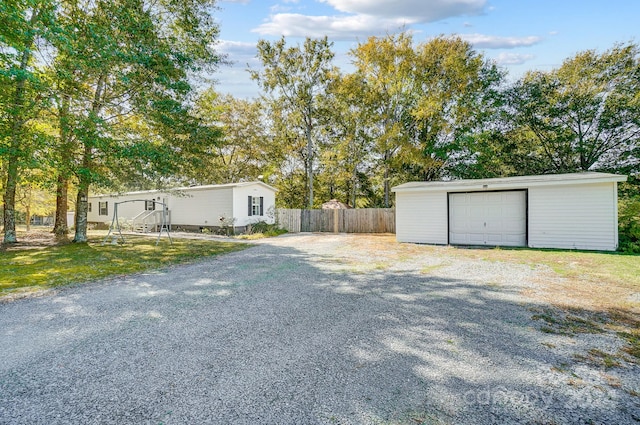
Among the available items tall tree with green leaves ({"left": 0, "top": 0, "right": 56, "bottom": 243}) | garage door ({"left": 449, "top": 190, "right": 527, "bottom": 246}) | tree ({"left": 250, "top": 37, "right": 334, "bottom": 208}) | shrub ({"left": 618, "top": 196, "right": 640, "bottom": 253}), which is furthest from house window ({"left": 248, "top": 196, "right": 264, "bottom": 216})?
shrub ({"left": 618, "top": 196, "right": 640, "bottom": 253})

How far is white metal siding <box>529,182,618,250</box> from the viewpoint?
9.38m

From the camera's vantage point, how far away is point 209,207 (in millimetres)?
16812

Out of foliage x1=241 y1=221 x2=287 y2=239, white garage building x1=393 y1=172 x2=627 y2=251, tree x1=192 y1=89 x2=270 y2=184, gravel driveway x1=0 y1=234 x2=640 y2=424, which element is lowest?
gravel driveway x1=0 y1=234 x2=640 y2=424

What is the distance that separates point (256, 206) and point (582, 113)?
20.8 meters

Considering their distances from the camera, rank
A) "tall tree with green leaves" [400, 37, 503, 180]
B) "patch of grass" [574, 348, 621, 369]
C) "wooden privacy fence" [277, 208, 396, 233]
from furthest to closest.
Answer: "tall tree with green leaves" [400, 37, 503, 180]
"wooden privacy fence" [277, 208, 396, 233]
"patch of grass" [574, 348, 621, 369]

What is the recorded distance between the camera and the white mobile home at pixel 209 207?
16.0m

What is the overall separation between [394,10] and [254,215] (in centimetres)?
1248

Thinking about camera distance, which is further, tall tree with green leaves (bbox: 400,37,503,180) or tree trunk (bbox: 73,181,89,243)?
tall tree with green leaves (bbox: 400,37,503,180)

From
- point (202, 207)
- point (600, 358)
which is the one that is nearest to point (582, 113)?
point (600, 358)

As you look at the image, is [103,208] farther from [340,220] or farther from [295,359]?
[295,359]

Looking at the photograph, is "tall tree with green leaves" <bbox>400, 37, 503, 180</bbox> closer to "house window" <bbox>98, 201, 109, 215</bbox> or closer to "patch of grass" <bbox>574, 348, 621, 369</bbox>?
"patch of grass" <bbox>574, 348, 621, 369</bbox>

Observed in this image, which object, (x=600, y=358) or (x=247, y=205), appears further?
(x=247, y=205)

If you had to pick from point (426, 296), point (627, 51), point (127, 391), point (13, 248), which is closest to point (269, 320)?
point (127, 391)

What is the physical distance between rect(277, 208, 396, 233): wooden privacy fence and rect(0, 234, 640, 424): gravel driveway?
11.6 metres
